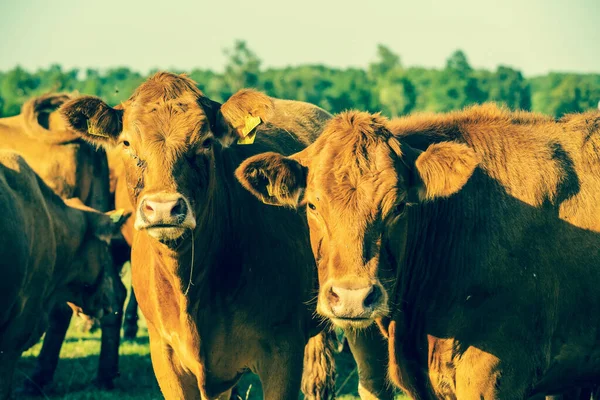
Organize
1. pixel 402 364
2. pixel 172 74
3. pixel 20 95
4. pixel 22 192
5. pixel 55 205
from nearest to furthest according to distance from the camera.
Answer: pixel 402 364 → pixel 172 74 → pixel 22 192 → pixel 55 205 → pixel 20 95

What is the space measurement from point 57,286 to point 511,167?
5.89 meters

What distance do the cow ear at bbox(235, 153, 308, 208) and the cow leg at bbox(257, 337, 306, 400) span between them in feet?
3.85

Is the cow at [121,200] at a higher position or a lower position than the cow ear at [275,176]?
lower

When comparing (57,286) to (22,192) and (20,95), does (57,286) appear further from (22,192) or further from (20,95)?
(20,95)

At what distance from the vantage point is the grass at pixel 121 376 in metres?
9.57

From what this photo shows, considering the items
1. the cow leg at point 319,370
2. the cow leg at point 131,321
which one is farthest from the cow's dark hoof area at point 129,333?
the cow leg at point 319,370

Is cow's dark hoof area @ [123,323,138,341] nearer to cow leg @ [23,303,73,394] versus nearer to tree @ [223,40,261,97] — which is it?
cow leg @ [23,303,73,394]

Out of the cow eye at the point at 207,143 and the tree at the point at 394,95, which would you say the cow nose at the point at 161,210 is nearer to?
the cow eye at the point at 207,143

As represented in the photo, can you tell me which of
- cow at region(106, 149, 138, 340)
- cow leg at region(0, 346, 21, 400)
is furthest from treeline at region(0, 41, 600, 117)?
cow leg at region(0, 346, 21, 400)

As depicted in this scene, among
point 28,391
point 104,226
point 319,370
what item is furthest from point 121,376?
point 319,370

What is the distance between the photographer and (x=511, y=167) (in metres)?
5.99

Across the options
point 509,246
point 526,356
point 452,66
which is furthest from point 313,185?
point 452,66

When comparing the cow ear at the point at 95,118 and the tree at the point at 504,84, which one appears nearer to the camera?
the cow ear at the point at 95,118

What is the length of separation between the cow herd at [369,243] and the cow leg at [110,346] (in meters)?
3.50
